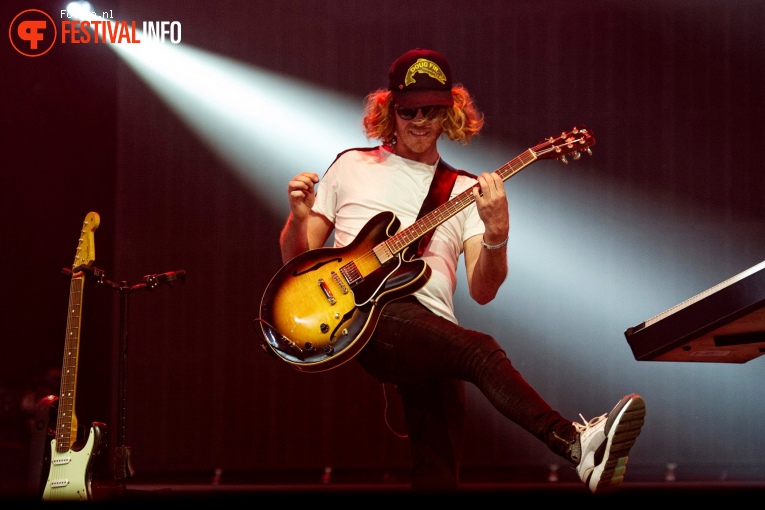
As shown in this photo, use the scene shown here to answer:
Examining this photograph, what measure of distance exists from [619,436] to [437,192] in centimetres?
130

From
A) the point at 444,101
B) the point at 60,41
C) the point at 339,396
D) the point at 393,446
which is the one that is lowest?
the point at 393,446

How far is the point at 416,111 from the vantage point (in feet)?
11.3

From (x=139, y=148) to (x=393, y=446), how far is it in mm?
2501

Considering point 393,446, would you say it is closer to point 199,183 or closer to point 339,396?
point 339,396

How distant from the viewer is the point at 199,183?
18.7 feet

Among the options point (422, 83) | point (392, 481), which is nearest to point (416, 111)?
point (422, 83)

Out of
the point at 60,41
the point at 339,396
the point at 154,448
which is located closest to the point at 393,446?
the point at 339,396

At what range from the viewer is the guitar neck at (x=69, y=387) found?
11.5 feet

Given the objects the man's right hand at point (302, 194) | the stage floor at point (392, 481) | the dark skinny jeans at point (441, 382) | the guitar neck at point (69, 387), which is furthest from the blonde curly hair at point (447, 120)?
the stage floor at point (392, 481)

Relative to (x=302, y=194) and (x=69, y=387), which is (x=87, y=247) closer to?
(x=69, y=387)

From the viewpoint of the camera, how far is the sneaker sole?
237 centimetres

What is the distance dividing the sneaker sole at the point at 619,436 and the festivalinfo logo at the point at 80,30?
14.1ft

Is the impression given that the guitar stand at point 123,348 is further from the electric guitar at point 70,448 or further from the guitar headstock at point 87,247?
the electric guitar at point 70,448

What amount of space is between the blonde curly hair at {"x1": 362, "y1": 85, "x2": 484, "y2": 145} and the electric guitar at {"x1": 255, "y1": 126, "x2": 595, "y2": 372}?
423mm
